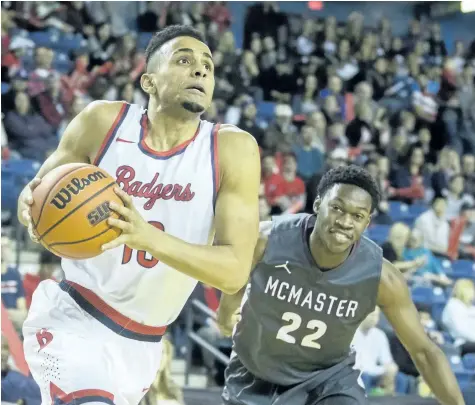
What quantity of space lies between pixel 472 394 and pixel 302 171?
160 inches

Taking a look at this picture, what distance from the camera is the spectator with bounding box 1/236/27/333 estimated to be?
6363mm

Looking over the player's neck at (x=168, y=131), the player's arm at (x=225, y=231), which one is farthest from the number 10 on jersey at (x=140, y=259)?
the player's neck at (x=168, y=131)

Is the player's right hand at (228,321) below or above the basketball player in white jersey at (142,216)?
below

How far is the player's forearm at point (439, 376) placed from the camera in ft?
12.3

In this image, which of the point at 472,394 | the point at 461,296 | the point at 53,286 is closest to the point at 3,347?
the point at 53,286

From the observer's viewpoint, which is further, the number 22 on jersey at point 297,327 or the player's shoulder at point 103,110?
the number 22 on jersey at point 297,327

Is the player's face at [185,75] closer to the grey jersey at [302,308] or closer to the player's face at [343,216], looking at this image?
the player's face at [343,216]

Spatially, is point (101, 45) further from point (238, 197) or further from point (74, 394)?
point (74, 394)

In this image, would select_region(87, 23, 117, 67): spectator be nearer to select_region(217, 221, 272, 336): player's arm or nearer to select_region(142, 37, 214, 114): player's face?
select_region(217, 221, 272, 336): player's arm

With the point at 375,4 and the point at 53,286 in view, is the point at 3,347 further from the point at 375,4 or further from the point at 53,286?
the point at 375,4

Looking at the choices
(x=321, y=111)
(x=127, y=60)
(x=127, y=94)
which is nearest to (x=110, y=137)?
(x=127, y=94)

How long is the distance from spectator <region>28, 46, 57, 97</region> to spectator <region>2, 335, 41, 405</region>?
365cm

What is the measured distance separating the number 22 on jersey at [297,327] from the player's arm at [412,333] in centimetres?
31

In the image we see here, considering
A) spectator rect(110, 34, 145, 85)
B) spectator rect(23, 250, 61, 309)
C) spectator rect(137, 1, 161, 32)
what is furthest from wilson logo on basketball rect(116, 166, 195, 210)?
spectator rect(137, 1, 161, 32)
